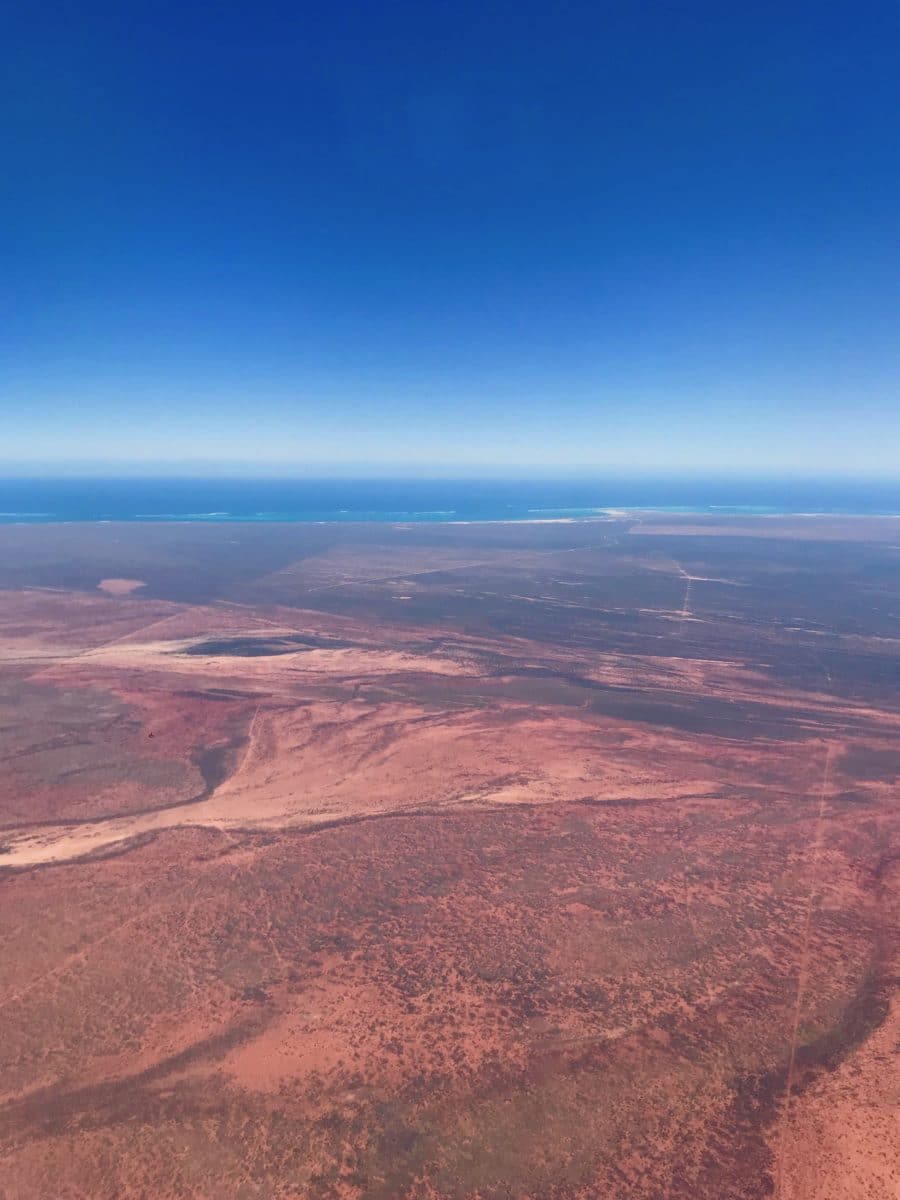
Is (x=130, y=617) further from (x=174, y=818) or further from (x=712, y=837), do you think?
(x=712, y=837)

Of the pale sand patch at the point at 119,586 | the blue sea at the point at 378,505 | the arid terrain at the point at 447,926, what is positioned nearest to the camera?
the arid terrain at the point at 447,926

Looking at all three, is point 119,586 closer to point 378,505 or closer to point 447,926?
point 447,926

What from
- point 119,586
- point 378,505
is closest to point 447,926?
point 119,586

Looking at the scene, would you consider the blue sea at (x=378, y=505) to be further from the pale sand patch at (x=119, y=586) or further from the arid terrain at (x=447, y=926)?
the arid terrain at (x=447, y=926)

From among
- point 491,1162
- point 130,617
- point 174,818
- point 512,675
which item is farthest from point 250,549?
point 491,1162

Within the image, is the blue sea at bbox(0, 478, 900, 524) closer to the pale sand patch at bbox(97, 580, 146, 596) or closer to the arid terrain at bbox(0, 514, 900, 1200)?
the pale sand patch at bbox(97, 580, 146, 596)

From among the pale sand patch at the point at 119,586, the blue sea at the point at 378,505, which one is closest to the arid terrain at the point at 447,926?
the pale sand patch at the point at 119,586
